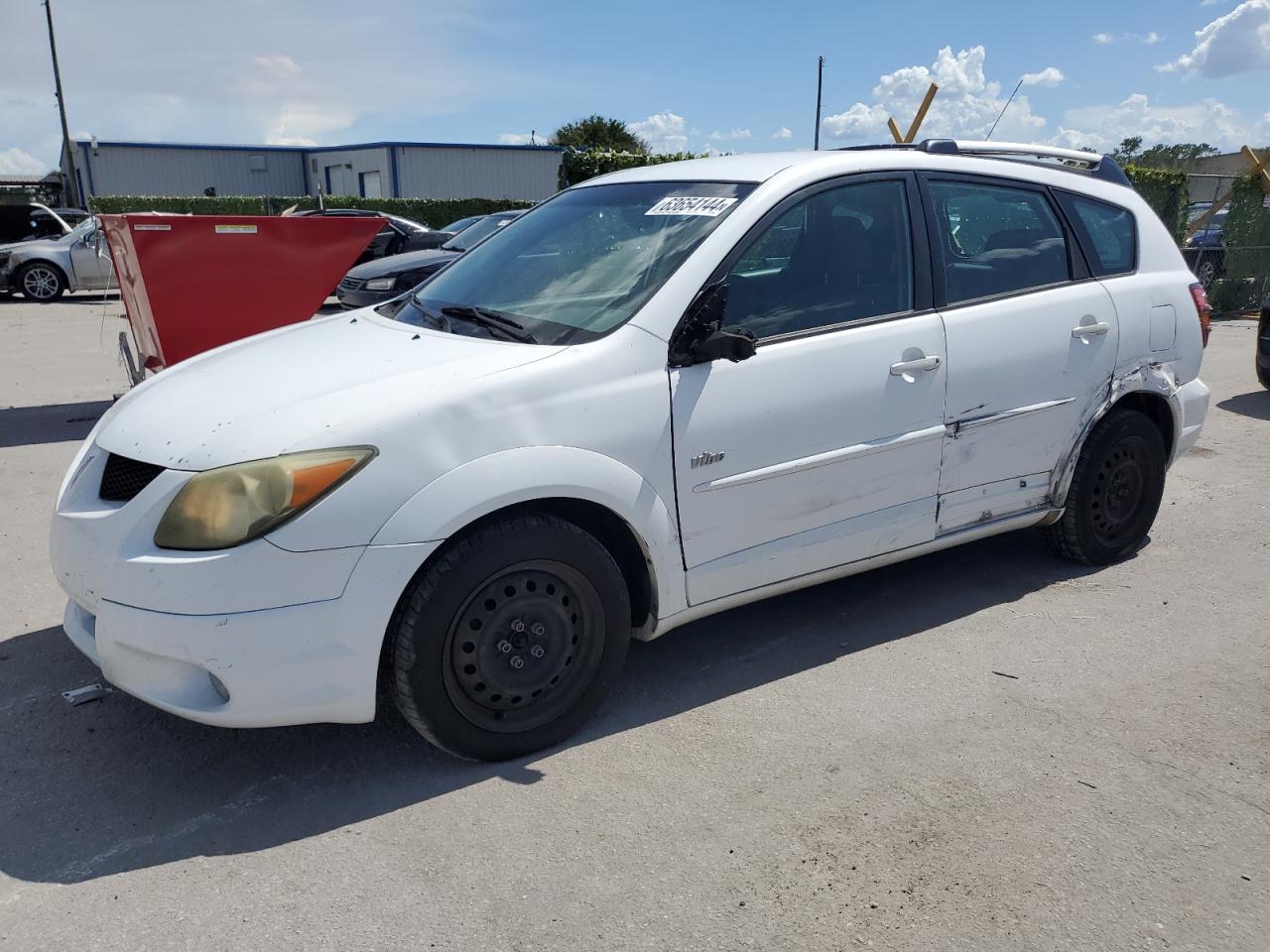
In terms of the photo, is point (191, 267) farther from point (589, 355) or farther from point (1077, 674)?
point (1077, 674)

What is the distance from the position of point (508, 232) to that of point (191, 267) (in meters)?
3.51

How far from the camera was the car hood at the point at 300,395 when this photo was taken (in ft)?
9.10

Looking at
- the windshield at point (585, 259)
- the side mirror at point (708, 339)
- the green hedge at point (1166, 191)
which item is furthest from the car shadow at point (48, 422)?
the green hedge at point (1166, 191)

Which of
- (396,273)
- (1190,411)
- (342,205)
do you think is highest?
(342,205)

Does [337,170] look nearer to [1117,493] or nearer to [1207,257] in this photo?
[1207,257]

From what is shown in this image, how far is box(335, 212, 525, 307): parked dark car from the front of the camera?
33.9 feet

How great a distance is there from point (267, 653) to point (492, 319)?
1.36 meters

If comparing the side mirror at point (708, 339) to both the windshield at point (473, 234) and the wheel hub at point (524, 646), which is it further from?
the windshield at point (473, 234)

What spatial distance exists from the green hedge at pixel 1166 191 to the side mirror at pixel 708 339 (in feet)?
57.1

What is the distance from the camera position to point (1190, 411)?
15.5ft

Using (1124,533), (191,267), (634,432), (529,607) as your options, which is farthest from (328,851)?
(191,267)

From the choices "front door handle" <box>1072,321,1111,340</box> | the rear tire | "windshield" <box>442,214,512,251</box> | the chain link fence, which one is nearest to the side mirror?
"front door handle" <box>1072,321,1111,340</box>

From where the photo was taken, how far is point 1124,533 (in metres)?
4.77

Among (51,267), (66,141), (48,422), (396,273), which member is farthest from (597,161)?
(66,141)
